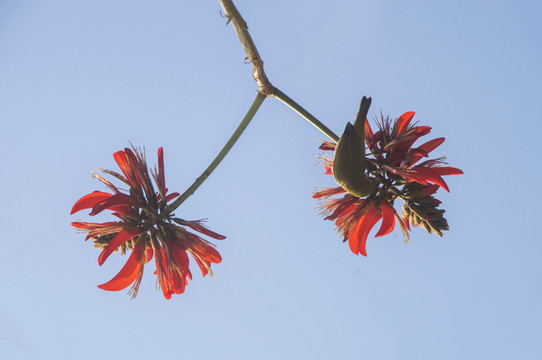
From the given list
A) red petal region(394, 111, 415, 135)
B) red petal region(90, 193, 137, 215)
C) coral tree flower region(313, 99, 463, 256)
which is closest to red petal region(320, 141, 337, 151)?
coral tree flower region(313, 99, 463, 256)

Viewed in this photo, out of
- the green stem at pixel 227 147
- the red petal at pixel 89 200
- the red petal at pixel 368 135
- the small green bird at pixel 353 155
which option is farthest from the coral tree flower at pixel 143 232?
the red petal at pixel 368 135

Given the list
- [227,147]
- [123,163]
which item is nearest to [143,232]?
[123,163]

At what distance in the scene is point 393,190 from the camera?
1213 mm

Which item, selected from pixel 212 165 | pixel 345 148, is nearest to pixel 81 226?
pixel 212 165

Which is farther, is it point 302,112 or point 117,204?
point 117,204

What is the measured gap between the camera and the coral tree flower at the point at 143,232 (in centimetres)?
122

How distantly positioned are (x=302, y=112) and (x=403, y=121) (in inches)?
15.3

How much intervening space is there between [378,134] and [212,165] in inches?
20.9

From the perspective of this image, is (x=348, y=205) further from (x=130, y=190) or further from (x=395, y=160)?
(x=130, y=190)

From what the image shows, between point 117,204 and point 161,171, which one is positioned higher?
point 161,171

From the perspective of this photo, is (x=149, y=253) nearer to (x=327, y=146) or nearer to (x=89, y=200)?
(x=89, y=200)

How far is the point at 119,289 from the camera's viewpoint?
1257 mm

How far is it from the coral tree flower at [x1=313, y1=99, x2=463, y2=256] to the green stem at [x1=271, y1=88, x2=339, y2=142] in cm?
19

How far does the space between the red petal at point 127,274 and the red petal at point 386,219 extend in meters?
0.64
